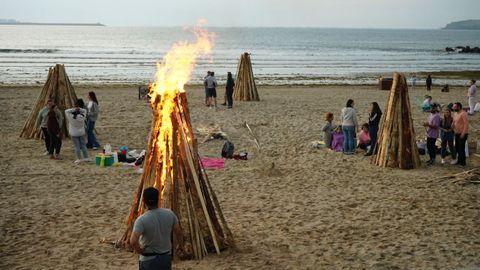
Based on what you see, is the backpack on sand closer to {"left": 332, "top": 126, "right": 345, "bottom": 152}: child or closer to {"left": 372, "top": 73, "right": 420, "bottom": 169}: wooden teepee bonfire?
{"left": 332, "top": 126, "right": 345, "bottom": 152}: child

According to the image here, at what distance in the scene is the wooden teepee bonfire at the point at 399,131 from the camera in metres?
10.8

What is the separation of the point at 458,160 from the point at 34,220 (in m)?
8.31

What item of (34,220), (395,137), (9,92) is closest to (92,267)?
(34,220)

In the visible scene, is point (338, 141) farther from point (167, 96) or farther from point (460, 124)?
point (167, 96)

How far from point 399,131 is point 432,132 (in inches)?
32.4

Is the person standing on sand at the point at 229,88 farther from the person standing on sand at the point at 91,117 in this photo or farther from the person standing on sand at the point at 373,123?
the person standing on sand at the point at 373,123

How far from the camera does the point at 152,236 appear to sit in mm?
5086

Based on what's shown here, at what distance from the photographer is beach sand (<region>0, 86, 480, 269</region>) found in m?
6.52

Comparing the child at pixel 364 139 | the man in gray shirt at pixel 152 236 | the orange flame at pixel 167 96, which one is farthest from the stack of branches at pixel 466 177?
the man in gray shirt at pixel 152 236

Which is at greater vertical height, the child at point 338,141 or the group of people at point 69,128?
the group of people at point 69,128

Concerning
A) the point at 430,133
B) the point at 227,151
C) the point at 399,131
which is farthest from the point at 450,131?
the point at 227,151

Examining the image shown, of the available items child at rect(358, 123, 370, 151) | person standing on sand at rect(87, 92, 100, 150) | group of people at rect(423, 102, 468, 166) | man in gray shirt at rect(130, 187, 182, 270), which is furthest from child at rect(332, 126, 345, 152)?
man in gray shirt at rect(130, 187, 182, 270)

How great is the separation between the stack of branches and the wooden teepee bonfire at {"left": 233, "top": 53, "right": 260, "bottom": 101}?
12.0 m

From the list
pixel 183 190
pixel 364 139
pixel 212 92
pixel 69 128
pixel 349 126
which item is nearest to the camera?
pixel 183 190
